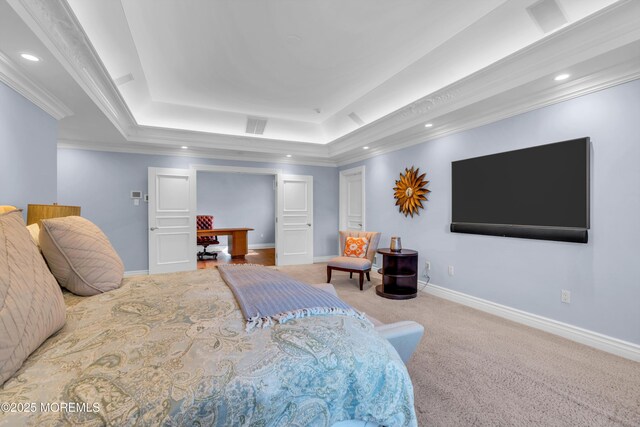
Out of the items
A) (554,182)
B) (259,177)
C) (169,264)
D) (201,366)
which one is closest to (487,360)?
(554,182)

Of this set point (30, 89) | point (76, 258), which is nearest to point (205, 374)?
point (76, 258)

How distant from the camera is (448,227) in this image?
12.6 ft

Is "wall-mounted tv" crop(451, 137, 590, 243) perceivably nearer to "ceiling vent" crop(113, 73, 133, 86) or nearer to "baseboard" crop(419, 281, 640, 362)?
"baseboard" crop(419, 281, 640, 362)

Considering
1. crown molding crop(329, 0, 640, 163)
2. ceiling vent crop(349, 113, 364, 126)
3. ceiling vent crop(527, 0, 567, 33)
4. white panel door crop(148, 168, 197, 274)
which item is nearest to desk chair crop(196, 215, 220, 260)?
white panel door crop(148, 168, 197, 274)

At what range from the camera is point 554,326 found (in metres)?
2.70

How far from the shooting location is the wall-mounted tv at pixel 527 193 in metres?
2.55

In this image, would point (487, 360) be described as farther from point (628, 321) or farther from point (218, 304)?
point (218, 304)

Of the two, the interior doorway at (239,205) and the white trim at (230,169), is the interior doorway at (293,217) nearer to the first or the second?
the white trim at (230,169)

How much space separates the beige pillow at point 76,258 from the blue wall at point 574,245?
360 cm

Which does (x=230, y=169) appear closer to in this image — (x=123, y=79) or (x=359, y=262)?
(x=123, y=79)

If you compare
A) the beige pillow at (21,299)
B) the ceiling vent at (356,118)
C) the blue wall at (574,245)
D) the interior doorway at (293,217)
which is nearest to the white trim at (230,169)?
the interior doorway at (293,217)

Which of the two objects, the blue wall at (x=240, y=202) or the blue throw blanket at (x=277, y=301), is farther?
the blue wall at (x=240, y=202)

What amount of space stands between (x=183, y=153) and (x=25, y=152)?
2858mm

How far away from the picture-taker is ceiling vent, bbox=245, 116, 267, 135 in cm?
490
